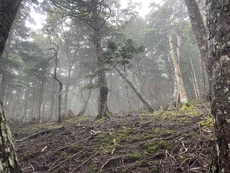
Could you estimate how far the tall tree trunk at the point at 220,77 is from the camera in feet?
5.26

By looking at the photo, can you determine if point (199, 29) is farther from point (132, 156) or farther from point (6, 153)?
point (6, 153)

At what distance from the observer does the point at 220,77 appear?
1.75m

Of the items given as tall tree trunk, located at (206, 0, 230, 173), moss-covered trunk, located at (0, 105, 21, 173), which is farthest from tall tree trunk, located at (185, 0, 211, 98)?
moss-covered trunk, located at (0, 105, 21, 173)

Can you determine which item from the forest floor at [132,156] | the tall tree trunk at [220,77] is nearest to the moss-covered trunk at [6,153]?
the tall tree trunk at [220,77]

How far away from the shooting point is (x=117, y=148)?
4.46 metres

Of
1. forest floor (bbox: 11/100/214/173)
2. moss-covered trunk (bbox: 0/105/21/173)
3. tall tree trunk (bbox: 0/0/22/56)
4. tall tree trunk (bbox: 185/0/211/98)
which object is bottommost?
forest floor (bbox: 11/100/214/173)

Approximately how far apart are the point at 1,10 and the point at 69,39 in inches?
721

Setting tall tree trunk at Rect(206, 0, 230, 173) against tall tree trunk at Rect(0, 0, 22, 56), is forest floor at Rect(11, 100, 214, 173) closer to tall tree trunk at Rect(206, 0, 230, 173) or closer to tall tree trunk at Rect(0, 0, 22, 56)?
tall tree trunk at Rect(206, 0, 230, 173)

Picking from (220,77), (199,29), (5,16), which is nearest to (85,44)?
(199,29)

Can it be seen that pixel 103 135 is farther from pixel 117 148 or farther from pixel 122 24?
pixel 122 24

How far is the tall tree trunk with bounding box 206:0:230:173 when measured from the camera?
160cm

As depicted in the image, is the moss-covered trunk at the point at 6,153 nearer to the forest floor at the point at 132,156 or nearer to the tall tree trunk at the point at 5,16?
the tall tree trunk at the point at 5,16

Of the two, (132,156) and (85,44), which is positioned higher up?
(85,44)

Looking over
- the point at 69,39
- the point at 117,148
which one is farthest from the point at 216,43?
the point at 69,39
